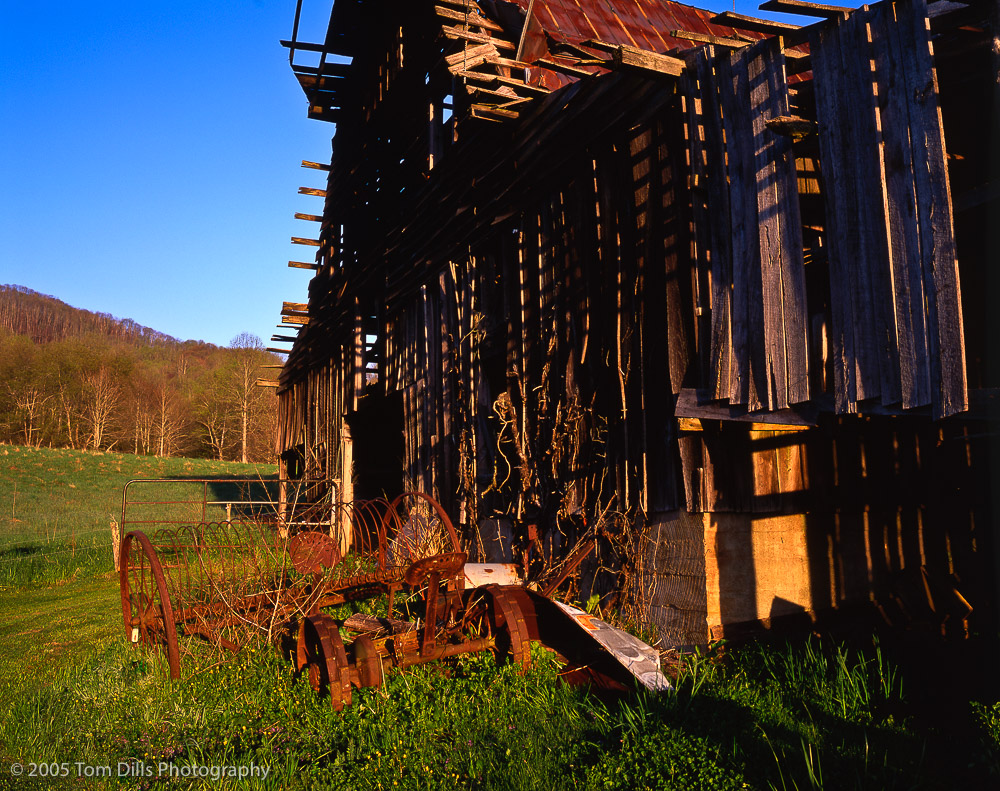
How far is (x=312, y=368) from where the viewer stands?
54.5 feet

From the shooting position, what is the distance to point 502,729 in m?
4.30

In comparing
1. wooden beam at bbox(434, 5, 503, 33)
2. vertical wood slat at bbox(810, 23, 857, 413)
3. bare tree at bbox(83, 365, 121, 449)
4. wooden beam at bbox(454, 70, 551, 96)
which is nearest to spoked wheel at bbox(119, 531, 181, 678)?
vertical wood slat at bbox(810, 23, 857, 413)

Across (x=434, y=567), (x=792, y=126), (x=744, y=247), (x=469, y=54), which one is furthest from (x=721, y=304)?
(x=469, y=54)

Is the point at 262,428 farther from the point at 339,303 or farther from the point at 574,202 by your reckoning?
the point at 574,202

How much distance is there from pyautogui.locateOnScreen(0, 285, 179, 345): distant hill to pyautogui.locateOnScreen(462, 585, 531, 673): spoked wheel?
97129 millimetres

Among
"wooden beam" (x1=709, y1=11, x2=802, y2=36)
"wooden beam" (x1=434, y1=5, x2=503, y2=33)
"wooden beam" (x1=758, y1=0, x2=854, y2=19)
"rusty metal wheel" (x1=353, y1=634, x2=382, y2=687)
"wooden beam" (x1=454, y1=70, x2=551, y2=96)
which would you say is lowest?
"rusty metal wheel" (x1=353, y1=634, x2=382, y2=687)

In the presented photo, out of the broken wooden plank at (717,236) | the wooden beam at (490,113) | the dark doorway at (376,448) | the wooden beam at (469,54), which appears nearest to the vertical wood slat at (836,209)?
the broken wooden plank at (717,236)

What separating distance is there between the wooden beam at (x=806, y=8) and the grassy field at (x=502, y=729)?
4314 mm

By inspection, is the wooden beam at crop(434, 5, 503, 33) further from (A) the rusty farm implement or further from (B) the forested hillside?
(B) the forested hillside

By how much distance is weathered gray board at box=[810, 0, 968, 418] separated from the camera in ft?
13.3

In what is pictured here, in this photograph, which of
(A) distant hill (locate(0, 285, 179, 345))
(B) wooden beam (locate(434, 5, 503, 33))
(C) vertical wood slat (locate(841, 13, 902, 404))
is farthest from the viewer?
(A) distant hill (locate(0, 285, 179, 345))

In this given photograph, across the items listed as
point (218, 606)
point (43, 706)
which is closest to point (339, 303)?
point (218, 606)

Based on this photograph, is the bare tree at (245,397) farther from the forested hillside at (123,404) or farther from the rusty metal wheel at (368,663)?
the rusty metal wheel at (368,663)

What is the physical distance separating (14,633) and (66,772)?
19.7 ft
